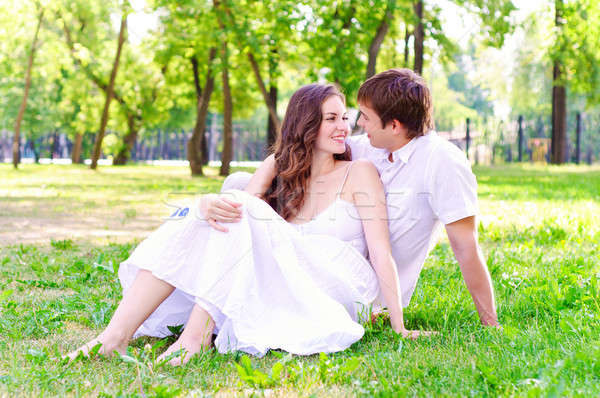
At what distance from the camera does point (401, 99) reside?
339 cm

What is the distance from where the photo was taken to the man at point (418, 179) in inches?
131

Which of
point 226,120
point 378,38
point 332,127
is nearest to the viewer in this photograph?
point 332,127

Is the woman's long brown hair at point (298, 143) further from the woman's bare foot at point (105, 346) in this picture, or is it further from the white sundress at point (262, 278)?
the woman's bare foot at point (105, 346)

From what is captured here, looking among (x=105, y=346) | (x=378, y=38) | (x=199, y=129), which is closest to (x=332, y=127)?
(x=105, y=346)

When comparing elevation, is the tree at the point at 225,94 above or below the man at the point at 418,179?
above

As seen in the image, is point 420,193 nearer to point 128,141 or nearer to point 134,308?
point 134,308

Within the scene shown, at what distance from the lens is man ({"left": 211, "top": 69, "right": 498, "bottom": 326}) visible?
131 inches

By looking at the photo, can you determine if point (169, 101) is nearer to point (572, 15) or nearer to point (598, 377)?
point (572, 15)

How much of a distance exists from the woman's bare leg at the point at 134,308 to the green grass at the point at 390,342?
0.11 metres

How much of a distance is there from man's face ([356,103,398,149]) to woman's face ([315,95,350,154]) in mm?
217

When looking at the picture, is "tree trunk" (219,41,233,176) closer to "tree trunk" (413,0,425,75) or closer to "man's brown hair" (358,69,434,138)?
"tree trunk" (413,0,425,75)

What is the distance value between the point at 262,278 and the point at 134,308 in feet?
2.10

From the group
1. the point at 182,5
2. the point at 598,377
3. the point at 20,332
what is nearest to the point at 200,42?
the point at 182,5

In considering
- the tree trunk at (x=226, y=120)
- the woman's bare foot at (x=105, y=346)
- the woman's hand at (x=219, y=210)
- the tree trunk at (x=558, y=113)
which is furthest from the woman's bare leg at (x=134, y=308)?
the tree trunk at (x=558, y=113)
